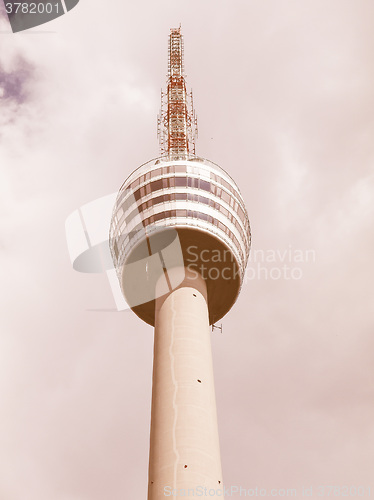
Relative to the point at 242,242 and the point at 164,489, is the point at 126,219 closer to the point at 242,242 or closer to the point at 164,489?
the point at 242,242

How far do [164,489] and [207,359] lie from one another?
12614mm

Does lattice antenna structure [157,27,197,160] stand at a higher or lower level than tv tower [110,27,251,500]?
higher

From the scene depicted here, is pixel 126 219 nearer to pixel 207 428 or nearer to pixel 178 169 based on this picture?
pixel 178 169

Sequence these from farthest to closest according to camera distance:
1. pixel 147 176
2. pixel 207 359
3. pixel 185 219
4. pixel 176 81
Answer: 1. pixel 176 81
2. pixel 147 176
3. pixel 185 219
4. pixel 207 359

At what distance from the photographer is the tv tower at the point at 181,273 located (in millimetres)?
46500

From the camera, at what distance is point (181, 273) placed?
58.5 meters

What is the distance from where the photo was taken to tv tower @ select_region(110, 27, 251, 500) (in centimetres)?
4650

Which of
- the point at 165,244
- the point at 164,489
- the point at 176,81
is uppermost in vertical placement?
the point at 176,81

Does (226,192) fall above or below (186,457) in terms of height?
above

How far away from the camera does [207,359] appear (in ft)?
171

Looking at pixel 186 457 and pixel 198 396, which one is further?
pixel 198 396

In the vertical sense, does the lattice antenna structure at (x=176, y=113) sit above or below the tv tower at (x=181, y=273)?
above

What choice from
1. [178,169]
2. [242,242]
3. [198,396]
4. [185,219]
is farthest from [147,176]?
[198,396]

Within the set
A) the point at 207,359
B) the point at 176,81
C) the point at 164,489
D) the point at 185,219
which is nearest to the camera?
the point at 164,489
